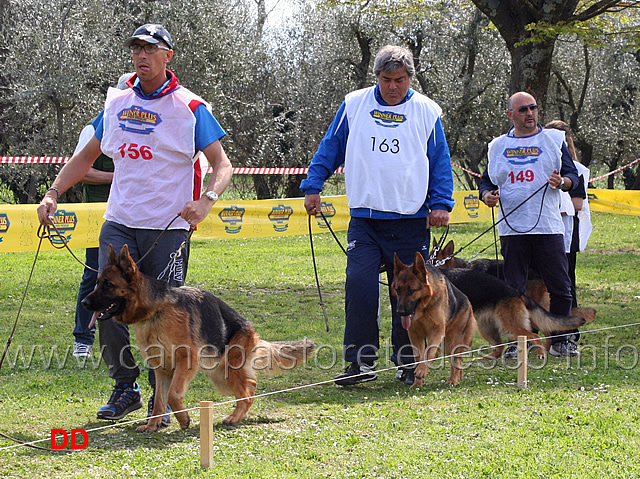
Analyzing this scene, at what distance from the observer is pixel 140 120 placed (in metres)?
4.39

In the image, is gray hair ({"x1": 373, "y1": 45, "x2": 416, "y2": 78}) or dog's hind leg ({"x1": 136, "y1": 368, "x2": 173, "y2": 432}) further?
gray hair ({"x1": 373, "y1": 45, "x2": 416, "y2": 78})

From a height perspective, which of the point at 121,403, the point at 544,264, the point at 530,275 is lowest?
the point at 121,403

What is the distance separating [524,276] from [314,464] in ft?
12.0

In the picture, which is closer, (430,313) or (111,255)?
(111,255)

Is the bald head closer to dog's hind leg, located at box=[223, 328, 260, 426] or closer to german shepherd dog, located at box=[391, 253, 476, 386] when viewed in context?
german shepherd dog, located at box=[391, 253, 476, 386]

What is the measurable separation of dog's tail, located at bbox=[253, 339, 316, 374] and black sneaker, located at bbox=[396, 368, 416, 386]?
3.56ft

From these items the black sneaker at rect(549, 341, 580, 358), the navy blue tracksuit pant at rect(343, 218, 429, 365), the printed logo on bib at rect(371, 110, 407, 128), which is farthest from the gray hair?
the black sneaker at rect(549, 341, 580, 358)

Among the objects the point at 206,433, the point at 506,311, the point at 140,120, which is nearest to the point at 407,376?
the point at 506,311

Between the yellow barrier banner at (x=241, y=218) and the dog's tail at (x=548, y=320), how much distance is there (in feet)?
11.6

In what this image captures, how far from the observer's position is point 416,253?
17.5 feet

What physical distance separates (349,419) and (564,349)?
2.95 meters

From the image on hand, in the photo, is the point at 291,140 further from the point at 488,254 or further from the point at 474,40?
the point at 488,254

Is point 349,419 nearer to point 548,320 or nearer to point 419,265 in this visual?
point 419,265

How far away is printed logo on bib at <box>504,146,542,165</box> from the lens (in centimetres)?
662
